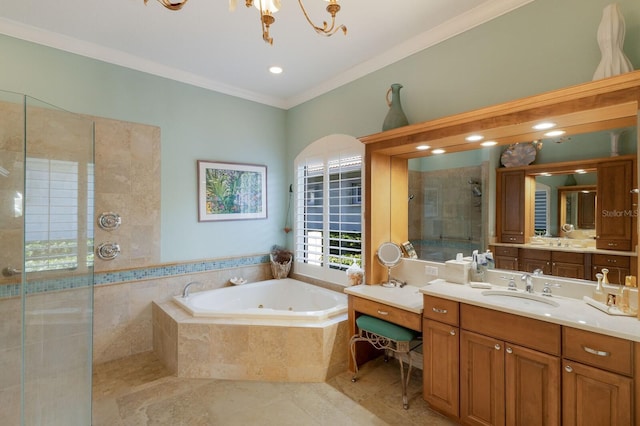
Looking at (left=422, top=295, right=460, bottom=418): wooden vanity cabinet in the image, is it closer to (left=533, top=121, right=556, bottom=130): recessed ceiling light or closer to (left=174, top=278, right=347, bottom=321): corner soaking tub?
(left=174, top=278, right=347, bottom=321): corner soaking tub

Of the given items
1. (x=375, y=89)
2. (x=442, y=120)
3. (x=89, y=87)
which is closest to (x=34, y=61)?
(x=89, y=87)

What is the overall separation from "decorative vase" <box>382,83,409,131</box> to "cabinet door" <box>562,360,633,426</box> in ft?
6.48

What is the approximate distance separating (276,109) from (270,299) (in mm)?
2500

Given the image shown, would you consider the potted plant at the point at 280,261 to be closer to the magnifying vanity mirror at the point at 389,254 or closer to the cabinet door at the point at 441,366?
the magnifying vanity mirror at the point at 389,254

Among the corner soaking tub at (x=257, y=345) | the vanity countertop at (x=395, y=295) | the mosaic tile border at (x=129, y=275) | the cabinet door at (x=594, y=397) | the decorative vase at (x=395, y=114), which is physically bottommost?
the corner soaking tub at (x=257, y=345)

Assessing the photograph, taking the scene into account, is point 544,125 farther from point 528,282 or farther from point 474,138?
point 528,282

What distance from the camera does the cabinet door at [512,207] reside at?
222 centimetres

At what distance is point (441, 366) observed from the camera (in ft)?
6.78

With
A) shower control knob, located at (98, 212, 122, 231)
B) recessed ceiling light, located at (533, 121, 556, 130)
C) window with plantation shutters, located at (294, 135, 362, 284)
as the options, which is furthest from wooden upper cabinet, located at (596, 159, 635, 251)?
shower control knob, located at (98, 212, 122, 231)

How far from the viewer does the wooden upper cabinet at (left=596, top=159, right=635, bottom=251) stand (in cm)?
175

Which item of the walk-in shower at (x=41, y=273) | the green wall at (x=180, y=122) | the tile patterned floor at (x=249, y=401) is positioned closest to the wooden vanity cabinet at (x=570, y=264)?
the tile patterned floor at (x=249, y=401)

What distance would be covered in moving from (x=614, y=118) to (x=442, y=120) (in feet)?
3.10

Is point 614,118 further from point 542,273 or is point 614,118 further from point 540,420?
point 540,420

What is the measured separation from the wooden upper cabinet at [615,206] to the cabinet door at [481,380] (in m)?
0.92
